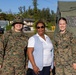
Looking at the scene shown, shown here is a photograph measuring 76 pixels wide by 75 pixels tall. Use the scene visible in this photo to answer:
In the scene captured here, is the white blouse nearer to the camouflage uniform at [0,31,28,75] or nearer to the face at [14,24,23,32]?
the camouflage uniform at [0,31,28,75]

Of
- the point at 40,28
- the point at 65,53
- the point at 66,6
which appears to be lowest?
the point at 65,53

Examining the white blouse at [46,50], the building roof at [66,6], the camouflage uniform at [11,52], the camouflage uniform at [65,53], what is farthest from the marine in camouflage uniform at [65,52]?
the building roof at [66,6]

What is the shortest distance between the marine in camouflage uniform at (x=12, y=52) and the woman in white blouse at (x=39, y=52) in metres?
0.16

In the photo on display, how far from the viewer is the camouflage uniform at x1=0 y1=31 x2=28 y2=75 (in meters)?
4.93

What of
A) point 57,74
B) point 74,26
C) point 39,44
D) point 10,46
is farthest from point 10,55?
point 74,26

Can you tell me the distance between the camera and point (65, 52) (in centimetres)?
491

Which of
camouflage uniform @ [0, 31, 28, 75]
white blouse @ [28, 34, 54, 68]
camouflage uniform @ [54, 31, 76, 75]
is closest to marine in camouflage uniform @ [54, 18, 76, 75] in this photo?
camouflage uniform @ [54, 31, 76, 75]

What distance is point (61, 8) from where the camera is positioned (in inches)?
535

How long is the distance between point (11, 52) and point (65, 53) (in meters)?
0.96

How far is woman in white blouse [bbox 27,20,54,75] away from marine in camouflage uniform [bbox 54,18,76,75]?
0.58ft

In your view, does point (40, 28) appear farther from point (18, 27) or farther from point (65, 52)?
point (65, 52)

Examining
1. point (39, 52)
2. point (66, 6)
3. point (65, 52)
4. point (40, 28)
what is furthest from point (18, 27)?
point (66, 6)

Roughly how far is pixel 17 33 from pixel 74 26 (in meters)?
8.46

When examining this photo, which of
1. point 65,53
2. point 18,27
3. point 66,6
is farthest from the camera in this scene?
point 66,6
